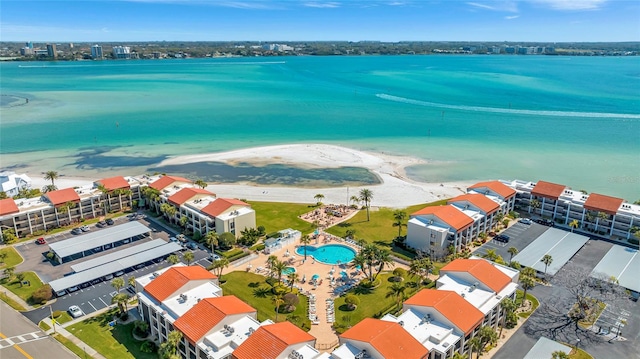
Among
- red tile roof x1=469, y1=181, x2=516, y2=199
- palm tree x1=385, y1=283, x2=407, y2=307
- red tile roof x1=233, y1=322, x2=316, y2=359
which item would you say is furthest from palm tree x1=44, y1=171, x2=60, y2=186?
red tile roof x1=469, y1=181, x2=516, y2=199

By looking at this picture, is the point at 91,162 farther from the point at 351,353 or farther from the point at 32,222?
the point at 351,353

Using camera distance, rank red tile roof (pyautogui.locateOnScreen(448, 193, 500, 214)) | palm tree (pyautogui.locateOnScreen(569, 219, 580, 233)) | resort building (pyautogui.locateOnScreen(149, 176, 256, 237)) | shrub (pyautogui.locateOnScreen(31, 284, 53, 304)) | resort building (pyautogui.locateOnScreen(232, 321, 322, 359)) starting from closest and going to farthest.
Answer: resort building (pyautogui.locateOnScreen(232, 321, 322, 359)), shrub (pyautogui.locateOnScreen(31, 284, 53, 304)), resort building (pyautogui.locateOnScreen(149, 176, 256, 237)), red tile roof (pyautogui.locateOnScreen(448, 193, 500, 214)), palm tree (pyautogui.locateOnScreen(569, 219, 580, 233))

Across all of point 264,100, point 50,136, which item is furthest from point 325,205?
point 264,100

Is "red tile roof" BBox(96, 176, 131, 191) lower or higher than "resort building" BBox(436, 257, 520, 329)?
higher

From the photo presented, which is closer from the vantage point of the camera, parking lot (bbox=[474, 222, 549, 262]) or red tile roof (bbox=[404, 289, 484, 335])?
red tile roof (bbox=[404, 289, 484, 335])

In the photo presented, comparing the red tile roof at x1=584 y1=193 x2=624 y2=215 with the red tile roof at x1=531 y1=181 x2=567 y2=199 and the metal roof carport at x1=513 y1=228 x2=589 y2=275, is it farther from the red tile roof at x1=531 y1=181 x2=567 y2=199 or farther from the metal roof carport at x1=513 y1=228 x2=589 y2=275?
the metal roof carport at x1=513 y1=228 x2=589 y2=275

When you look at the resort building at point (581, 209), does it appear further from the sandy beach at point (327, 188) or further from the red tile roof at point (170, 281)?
the red tile roof at point (170, 281)

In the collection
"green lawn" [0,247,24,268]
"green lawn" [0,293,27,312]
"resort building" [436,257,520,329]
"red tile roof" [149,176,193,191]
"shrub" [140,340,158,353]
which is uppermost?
"red tile roof" [149,176,193,191]
